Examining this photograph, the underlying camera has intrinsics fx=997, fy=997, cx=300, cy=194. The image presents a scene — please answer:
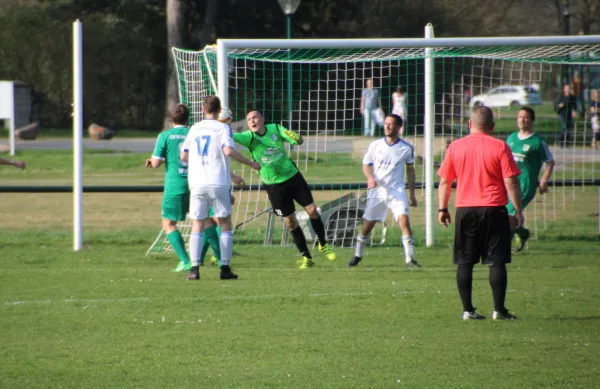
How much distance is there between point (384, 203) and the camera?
1178 cm

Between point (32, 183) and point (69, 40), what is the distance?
1738cm

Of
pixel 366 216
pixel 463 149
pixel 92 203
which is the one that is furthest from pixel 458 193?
pixel 92 203

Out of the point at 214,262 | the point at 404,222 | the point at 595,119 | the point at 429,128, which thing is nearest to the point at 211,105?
the point at 214,262

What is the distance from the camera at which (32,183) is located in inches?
849

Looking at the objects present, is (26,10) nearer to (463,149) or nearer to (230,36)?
(230,36)

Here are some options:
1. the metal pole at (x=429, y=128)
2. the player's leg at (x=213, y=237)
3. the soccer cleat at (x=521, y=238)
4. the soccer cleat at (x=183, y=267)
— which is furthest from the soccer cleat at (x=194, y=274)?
the soccer cleat at (x=521, y=238)

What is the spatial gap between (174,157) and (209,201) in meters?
0.96

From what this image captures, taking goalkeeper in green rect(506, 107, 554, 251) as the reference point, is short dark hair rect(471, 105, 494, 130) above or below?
above

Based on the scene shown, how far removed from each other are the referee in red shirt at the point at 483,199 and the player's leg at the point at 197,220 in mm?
3034

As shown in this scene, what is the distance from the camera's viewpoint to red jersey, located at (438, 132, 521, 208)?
794cm

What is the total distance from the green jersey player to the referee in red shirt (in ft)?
12.5

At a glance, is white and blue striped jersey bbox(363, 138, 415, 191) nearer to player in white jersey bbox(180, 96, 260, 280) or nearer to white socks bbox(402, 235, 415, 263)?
white socks bbox(402, 235, 415, 263)

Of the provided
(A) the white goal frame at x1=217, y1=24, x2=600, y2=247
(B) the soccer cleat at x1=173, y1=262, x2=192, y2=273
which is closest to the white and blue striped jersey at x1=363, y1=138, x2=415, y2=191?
(A) the white goal frame at x1=217, y1=24, x2=600, y2=247

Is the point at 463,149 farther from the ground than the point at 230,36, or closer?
closer
